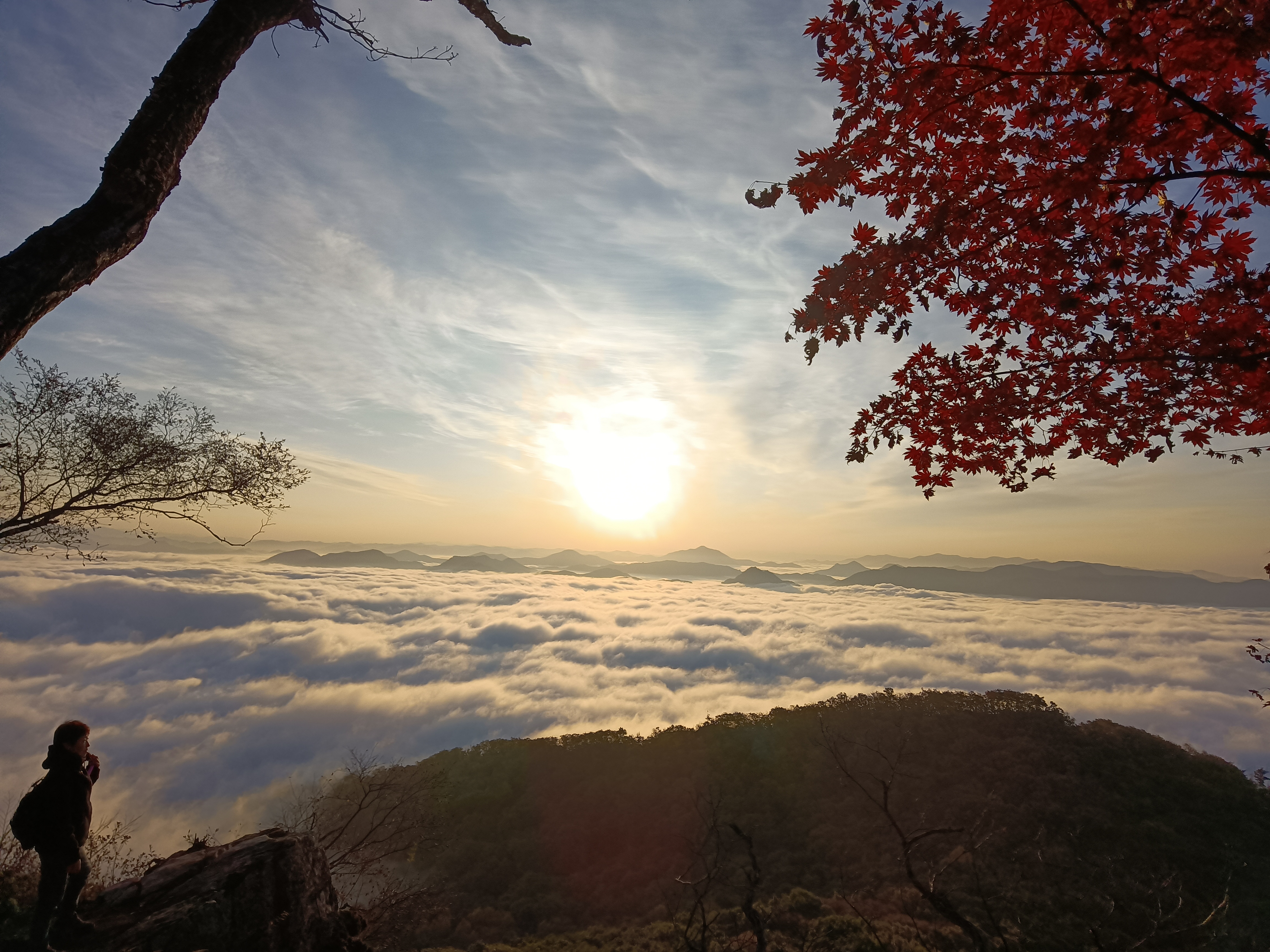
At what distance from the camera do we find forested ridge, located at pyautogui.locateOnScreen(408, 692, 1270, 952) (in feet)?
79.2

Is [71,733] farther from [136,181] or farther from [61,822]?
[136,181]

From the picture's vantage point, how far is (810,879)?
37125mm

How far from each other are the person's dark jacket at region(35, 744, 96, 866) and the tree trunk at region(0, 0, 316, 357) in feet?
22.0

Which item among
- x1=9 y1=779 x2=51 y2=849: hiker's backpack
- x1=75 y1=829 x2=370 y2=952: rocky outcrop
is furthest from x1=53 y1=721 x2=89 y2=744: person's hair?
x1=75 y1=829 x2=370 y2=952: rocky outcrop

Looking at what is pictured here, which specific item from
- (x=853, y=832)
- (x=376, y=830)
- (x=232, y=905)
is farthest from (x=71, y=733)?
(x=853, y=832)

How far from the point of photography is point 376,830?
37062mm

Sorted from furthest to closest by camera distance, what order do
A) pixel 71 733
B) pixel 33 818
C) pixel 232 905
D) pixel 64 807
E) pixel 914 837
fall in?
pixel 232 905 → pixel 914 837 → pixel 71 733 → pixel 64 807 → pixel 33 818

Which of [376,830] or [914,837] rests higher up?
[914,837]

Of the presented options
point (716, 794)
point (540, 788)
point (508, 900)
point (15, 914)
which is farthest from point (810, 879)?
point (15, 914)

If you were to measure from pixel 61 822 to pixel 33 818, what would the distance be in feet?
0.95

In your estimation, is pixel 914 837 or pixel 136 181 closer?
pixel 136 181

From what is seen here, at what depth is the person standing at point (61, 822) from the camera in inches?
249

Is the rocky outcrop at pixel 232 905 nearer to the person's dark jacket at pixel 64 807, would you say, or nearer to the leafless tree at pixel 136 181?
the person's dark jacket at pixel 64 807

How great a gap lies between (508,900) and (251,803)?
96.1 metres
